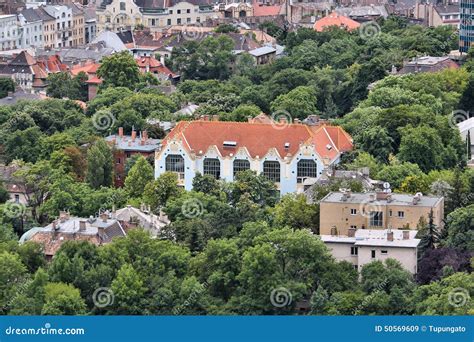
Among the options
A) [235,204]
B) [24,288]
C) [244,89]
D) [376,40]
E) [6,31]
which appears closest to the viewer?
[24,288]

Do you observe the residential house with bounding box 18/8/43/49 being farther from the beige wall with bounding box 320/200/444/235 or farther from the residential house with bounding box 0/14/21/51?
the beige wall with bounding box 320/200/444/235

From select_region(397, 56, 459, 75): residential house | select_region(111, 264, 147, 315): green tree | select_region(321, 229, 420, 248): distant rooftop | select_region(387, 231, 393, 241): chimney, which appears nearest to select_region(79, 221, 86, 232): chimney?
select_region(111, 264, 147, 315): green tree

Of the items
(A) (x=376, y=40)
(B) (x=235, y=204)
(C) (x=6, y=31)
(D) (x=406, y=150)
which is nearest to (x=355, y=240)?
(B) (x=235, y=204)

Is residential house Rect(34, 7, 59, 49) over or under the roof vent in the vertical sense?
under

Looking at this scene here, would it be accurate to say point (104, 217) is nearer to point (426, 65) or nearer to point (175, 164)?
point (175, 164)

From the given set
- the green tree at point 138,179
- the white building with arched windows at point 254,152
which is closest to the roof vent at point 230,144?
the white building with arched windows at point 254,152

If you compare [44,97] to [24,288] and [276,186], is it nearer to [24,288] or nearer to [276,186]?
[276,186]

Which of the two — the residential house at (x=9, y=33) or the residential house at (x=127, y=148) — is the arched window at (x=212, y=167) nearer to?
the residential house at (x=127, y=148)
